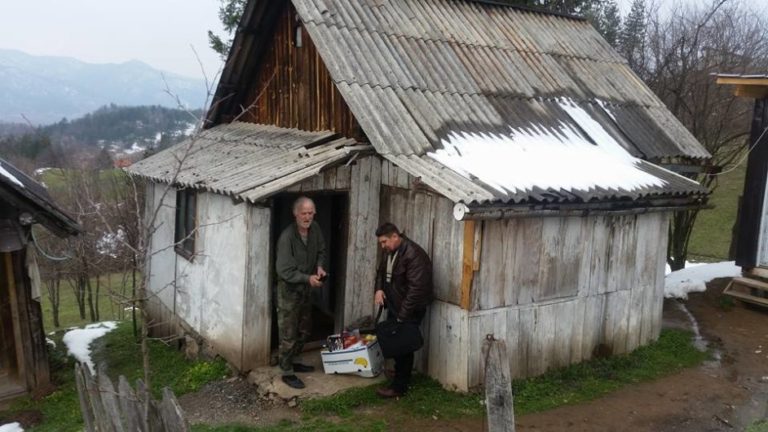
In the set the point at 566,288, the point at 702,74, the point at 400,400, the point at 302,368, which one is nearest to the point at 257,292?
the point at 302,368

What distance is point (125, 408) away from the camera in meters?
4.32

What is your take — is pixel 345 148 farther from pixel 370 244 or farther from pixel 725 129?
pixel 725 129

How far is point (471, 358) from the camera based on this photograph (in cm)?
702

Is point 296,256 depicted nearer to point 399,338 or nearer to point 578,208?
point 399,338

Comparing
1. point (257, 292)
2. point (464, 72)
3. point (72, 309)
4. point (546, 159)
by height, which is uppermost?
point (464, 72)

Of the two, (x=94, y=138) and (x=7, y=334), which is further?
(x=94, y=138)

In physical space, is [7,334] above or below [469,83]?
below

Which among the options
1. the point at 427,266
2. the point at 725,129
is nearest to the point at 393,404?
the point at 427,266

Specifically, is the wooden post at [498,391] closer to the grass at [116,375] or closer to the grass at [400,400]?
the grass at [400,400]

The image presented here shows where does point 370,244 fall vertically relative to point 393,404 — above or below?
above

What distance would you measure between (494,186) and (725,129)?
1339cm

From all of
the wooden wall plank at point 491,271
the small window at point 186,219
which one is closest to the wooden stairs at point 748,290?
the wooden wall plank at point 491,271

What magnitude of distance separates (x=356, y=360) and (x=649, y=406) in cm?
367

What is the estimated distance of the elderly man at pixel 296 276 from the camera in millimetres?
7070
